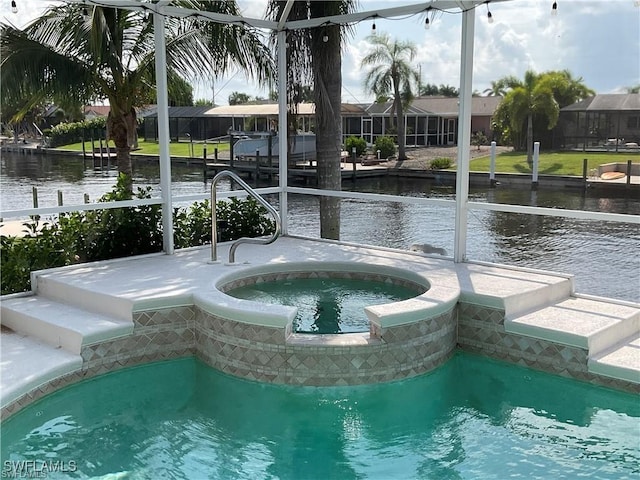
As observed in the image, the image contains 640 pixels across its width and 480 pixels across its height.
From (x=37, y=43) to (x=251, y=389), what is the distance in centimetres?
515

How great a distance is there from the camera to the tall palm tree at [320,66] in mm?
7758

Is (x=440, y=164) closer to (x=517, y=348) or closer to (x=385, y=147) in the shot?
(x=385, y=147)

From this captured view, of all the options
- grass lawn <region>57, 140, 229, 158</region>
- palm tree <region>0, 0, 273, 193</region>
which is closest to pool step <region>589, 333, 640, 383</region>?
palm tree <region>0, 0, 273, 193</region>

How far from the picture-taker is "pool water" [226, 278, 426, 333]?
527 cm

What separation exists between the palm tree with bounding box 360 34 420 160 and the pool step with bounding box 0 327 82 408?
27831 millimetres

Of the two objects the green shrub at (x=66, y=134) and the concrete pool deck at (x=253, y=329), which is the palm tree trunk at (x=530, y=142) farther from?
the green shrub at (x=66, y=134)

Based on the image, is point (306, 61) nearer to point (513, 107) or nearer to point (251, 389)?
point (251, 389)

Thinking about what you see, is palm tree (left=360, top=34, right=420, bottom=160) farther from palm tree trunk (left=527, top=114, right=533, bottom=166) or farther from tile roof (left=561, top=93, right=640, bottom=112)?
tile roof (left=561, top=93, right=640, bottom=112)

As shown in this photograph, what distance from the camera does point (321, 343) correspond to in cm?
439

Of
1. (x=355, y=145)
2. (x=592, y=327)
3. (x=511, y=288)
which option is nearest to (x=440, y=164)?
(x=355, y=145)

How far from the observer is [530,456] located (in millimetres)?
3582

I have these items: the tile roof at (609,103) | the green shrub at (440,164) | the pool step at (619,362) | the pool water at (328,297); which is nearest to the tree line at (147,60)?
the pool water at (328,297)

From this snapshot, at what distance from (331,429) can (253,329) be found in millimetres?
959

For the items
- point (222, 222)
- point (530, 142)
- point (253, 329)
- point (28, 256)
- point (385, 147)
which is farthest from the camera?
point (385, 147)
